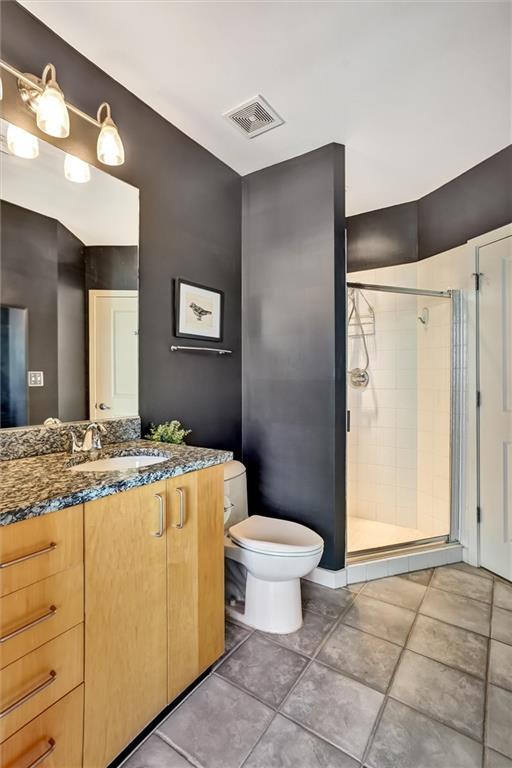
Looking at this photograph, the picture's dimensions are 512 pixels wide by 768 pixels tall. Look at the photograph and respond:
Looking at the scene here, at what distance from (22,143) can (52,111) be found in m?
0.16

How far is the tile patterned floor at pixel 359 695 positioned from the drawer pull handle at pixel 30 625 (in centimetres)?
67

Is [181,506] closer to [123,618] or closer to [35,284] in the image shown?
[123,618]

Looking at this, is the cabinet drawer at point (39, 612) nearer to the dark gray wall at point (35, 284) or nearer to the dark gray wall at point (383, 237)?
the dark gray wall at point (35, 284)

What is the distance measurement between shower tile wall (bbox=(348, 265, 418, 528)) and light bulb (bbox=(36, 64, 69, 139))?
2.27 meters

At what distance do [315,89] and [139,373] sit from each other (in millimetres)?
1625

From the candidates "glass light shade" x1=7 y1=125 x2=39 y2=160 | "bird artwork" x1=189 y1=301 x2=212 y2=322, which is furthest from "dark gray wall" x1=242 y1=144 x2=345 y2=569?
"glass light shade" x1=7 y1=125 x2=39 y2=160

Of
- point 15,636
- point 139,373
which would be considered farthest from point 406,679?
point 139,373

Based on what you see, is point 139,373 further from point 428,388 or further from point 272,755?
point 428,388

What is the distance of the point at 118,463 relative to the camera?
4.78ft

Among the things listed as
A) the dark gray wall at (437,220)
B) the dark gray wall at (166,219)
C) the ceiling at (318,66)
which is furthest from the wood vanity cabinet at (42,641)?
the dark gray wall at (437,220)

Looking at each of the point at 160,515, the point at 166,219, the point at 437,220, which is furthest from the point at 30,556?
the point at 437,220

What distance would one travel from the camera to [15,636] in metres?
0.80

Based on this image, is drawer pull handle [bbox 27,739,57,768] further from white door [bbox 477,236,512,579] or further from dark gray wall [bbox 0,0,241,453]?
white door [bbox 477,236,512,579]

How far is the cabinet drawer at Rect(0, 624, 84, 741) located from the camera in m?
0.79
